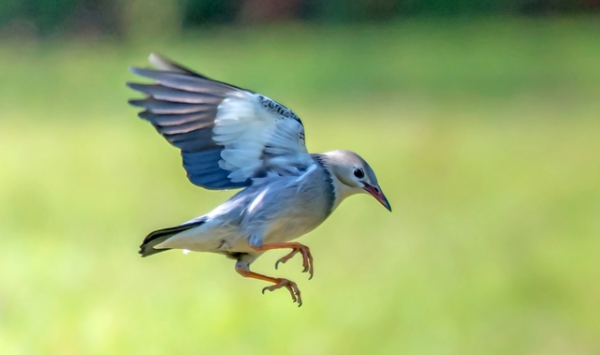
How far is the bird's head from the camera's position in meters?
1.52

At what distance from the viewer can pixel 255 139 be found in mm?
1552

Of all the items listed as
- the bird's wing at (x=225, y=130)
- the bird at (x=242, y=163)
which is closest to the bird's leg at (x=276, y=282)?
the bird at (x=242, y=163)

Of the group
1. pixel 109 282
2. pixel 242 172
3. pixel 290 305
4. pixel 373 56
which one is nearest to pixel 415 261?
pixel 290 305

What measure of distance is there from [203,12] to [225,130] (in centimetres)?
802

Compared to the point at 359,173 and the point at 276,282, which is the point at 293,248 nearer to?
the point at 276,282

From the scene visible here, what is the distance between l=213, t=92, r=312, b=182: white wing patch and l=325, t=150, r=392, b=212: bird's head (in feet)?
0.16

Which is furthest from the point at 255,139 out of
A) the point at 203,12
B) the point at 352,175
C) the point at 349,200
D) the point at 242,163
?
the point at 203,12

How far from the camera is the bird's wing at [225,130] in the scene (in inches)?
60.5

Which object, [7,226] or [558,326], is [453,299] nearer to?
[558,326]

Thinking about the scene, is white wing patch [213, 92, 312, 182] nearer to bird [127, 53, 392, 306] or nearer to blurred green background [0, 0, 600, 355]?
bird [127, 53, 392, 306]

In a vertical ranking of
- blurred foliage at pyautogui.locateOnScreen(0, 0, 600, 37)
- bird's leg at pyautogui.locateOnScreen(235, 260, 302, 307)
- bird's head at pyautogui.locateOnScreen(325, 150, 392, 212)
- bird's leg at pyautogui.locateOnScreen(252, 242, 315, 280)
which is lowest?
blurred foliage at pyautogui.locateOnScreen(0, 0, 600, 37)

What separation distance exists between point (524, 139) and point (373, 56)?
2752 millimetres

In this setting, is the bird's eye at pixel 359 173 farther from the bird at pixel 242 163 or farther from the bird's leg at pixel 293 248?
the bird's leg at pixel 293 248

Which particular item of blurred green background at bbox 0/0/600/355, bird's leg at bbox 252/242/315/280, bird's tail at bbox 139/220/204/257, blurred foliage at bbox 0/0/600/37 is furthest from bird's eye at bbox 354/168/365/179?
blurred foliage at bbox 0/0/600/37
